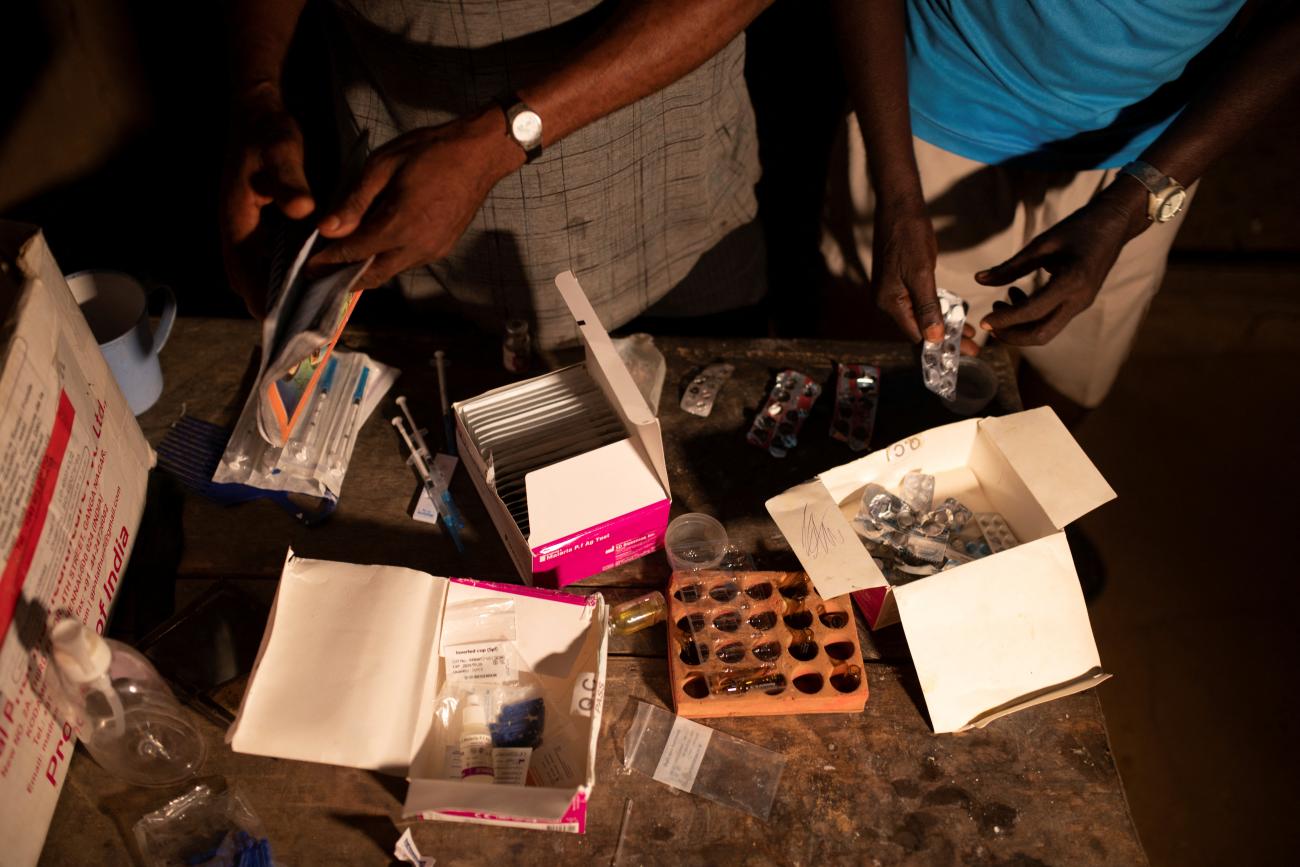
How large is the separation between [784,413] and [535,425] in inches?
18.1

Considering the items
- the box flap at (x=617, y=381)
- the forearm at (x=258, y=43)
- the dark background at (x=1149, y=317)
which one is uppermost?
the forearm at (x=258, y=43)

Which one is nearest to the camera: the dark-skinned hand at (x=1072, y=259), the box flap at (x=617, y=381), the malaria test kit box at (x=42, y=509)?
the malaria test kit box at (x=42, y=509)

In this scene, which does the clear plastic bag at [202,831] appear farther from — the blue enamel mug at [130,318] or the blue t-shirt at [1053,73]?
the blue t-shirt at [1053,73]

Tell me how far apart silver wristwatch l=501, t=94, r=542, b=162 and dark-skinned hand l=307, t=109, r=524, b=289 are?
1cm

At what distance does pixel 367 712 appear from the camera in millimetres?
1063

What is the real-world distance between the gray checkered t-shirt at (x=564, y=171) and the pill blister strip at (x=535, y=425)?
368 mm

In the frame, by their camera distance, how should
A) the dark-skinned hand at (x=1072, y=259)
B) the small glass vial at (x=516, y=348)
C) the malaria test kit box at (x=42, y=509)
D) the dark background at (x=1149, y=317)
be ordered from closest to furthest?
the malaria test kit box at (x=42, y=509)
the dark-skinned hand at (x=1072, y=259)
the small glass vial at (x=516, y=348)
the dark background at (x=1149, y=317)

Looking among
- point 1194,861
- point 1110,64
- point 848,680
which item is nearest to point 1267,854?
point 1194,861

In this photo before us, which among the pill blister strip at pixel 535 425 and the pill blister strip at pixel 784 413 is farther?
the pill blister strip at pixel 784 413

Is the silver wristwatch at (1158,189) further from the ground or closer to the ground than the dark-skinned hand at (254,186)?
closer to the ground

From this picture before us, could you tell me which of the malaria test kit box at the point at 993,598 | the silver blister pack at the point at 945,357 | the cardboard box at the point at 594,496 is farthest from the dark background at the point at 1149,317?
the cardboard box at the point at 594,496

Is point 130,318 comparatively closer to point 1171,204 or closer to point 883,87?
point 883,87

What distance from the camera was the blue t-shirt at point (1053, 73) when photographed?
1388mm

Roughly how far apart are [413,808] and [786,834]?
1.56 ft
